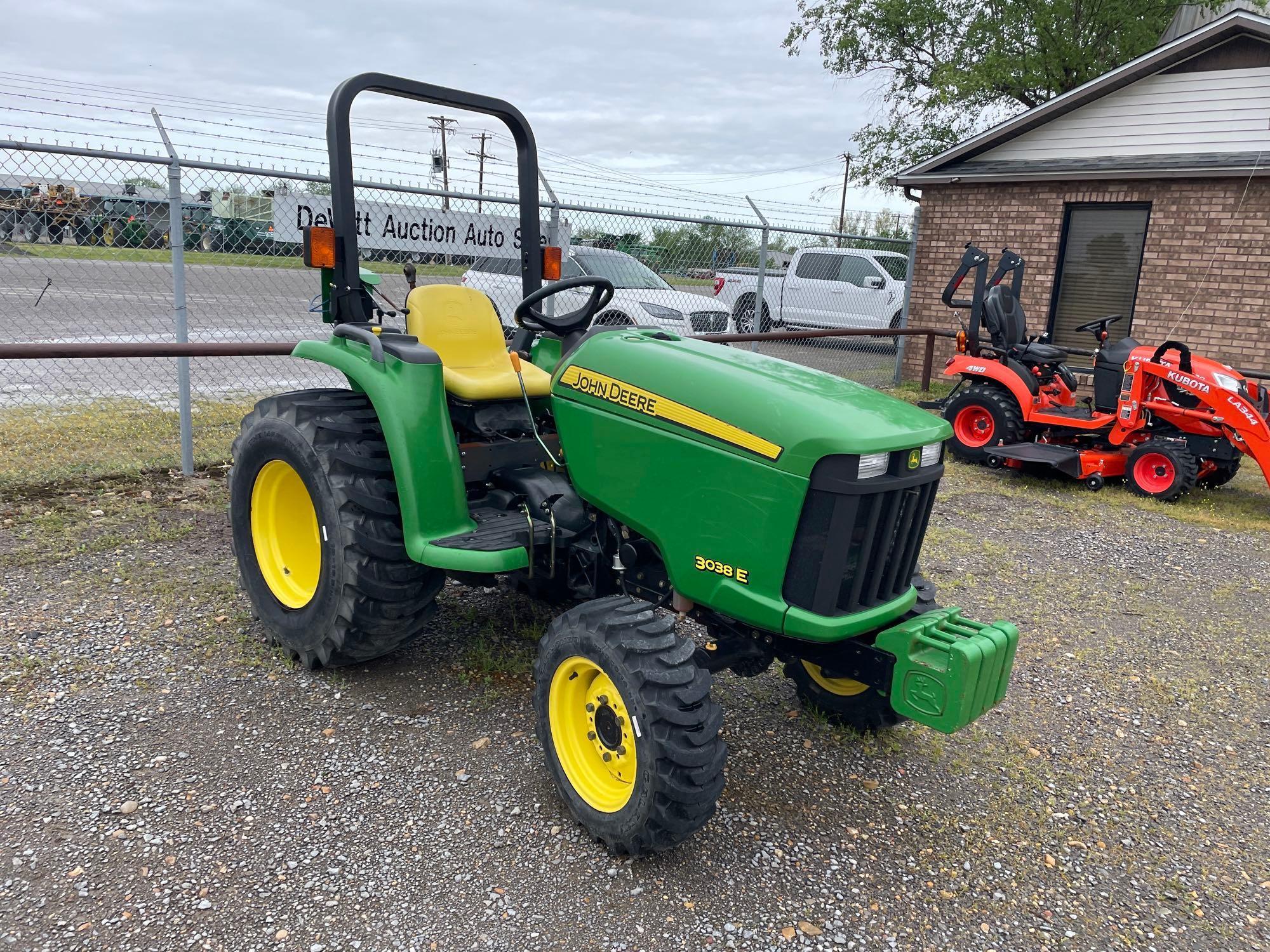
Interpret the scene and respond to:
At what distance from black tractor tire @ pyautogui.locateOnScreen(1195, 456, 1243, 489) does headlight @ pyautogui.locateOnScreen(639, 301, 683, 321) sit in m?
4.90

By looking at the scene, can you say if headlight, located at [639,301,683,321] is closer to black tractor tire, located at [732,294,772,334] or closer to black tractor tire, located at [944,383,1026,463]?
black tractor tire, located at [732,294,772,334]

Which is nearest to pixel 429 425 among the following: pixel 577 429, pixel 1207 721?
pixel 577 429

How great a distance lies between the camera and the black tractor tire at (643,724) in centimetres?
224

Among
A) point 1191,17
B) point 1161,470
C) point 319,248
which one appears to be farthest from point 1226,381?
point 1191,17

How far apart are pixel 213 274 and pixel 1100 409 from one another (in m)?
6.64

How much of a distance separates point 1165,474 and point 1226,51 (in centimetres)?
594

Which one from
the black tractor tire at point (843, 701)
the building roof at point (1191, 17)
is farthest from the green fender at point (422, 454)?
the building roof at point (1191, 17)

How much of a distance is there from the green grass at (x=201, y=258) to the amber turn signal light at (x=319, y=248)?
56.7 inches

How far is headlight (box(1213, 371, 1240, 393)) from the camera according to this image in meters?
6.18

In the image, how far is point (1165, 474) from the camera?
652 centimetres

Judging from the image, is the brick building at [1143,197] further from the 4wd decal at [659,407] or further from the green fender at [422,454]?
the green fender at [422,454]

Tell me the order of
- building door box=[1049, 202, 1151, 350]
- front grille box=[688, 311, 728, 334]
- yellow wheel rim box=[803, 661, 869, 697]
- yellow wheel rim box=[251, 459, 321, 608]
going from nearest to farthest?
yellow wheel rim box=[803, 661, 869, 697], yellow wheel rim box=[251, 459, 321, 608], front grille box=[688, 311, 728, 334], building door box=[1049, 202, 1151, 350]

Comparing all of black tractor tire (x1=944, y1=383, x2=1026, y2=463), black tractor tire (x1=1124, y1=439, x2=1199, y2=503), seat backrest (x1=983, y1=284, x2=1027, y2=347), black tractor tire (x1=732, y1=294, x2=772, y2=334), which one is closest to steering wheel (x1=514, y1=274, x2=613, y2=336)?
black tractor tire (x1=944, y1=383, x2=1026, y2=463)

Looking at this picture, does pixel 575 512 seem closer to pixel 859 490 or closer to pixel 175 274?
pixel 859 490
